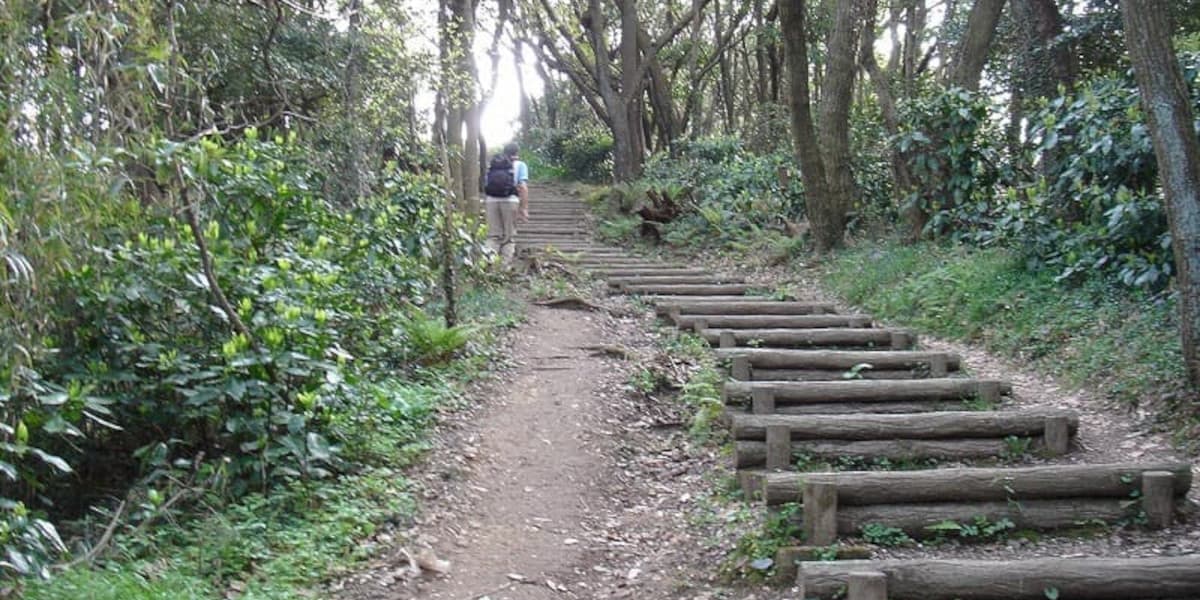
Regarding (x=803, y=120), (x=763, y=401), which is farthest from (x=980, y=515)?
(x=803, y=120)

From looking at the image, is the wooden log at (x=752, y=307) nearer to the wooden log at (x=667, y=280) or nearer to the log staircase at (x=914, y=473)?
the log staircase at (x=914, y=473)

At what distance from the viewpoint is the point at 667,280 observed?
44.6 ft

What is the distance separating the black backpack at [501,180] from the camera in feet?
47.5

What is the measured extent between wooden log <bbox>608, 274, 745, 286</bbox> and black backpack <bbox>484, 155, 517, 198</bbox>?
1977 millimetres

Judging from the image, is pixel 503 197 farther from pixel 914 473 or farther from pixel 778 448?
pixel 914 473

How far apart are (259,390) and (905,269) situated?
25.8ft

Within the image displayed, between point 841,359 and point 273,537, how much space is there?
4815mm

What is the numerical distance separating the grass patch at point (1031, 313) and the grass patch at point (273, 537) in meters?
4.95

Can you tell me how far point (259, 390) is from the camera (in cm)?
623

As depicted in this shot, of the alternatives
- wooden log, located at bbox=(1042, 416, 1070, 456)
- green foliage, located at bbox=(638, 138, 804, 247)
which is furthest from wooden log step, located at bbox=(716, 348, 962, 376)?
green foliage, located at bbox=(638, 138, 804, 247)

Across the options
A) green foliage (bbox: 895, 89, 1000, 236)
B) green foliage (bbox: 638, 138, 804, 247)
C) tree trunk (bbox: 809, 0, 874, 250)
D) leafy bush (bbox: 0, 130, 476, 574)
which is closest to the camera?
leafy bush (bbox: 0, 130, 476, 574)

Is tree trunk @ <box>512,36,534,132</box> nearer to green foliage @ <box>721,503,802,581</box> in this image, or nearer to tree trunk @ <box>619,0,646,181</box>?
tree trunk @ <box>619,0,646,181</box>

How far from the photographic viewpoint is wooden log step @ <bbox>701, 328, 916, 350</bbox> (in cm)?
935

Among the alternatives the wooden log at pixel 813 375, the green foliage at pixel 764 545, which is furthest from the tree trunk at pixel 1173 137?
the green foliage at pixel 764 545
